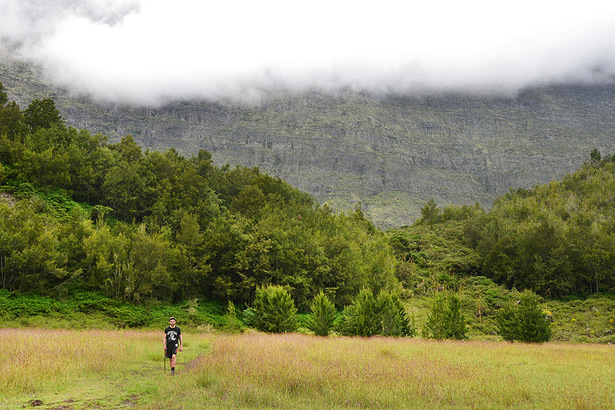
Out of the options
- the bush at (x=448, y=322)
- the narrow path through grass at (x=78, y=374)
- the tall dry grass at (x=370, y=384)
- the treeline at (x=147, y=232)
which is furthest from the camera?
the treeline at (x=147, y=232)

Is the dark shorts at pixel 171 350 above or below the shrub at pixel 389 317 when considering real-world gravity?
above

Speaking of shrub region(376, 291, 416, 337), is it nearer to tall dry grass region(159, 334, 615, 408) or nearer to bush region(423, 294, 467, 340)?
bush region(423, 294, 467, 340)

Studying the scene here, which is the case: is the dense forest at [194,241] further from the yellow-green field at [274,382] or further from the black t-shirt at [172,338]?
the black t-shirt at [172,338]

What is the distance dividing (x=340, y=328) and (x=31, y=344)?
68.6ft

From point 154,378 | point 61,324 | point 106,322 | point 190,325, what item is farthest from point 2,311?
point 154,378

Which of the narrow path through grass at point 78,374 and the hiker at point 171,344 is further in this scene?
the hiker at point 171,344

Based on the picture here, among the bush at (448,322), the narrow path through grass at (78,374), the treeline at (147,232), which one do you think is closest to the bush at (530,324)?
the bush at (448,322)

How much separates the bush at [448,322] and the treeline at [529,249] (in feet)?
114

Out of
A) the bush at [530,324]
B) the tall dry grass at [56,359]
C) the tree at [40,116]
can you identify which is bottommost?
the bush at [530,324]

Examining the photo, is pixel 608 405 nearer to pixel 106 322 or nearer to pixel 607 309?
pixel 106 322

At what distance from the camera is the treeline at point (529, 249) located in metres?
58.0

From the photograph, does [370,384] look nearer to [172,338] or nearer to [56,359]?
[172,338]

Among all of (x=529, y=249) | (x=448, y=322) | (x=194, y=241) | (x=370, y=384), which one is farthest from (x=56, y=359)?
(x=529, y=249)

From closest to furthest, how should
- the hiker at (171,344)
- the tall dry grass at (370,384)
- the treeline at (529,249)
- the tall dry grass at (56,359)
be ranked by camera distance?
the tall dry grass at (370,384), the tall dry grass at (56,359), the hiker at (171,344), the treeline at (529,249)
